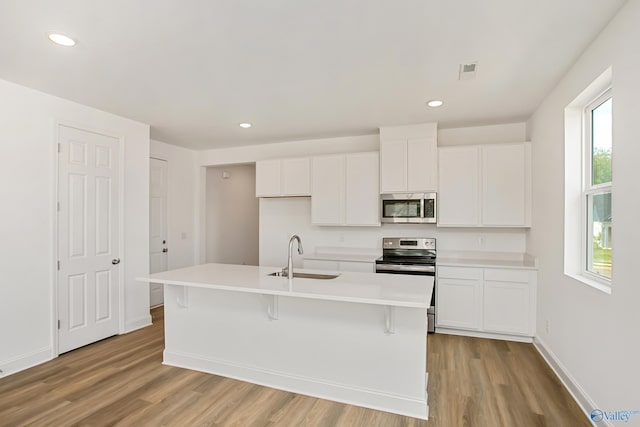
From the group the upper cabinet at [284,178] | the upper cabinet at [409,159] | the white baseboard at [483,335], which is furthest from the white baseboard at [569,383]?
the upper cabinet at [284,178]

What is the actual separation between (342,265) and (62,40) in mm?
3421

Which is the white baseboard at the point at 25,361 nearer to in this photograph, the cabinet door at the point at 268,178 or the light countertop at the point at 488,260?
the cabinet door at the point at 268,178

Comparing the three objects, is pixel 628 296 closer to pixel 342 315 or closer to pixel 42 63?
pixel 342 315

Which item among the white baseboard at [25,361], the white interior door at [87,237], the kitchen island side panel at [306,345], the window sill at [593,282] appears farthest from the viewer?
the white interior door at [87,237]

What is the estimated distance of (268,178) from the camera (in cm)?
504

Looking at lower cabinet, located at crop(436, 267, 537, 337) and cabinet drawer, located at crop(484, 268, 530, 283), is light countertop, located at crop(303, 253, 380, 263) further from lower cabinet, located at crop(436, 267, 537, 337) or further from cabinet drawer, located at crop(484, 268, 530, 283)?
cabinet drawer, located at crop(484, 268, 530, 283)


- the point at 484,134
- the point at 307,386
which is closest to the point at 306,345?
the point at 307,386

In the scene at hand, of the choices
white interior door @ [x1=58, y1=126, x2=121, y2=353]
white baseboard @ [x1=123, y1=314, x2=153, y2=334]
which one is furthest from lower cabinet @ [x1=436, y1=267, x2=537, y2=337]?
white interior door @ [x1=58, y1=126, x2=121, y2=353]

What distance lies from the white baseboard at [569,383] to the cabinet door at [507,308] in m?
0.26

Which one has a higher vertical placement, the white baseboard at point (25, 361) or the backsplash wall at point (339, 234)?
the backsplash wall at point (339, 234)

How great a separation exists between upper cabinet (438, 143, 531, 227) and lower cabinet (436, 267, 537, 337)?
0.60 metres

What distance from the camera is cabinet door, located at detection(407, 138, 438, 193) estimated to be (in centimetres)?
412

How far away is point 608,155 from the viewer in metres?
2.35

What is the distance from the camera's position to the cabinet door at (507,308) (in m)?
3.69
